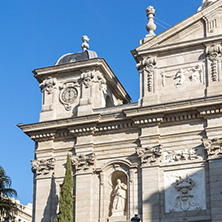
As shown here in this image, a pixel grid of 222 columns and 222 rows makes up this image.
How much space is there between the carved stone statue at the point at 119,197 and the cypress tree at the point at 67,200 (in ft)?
8.26

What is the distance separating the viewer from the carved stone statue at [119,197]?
1282 inches

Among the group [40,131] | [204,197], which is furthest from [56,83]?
[204,197]

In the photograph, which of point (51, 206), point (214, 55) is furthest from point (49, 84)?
point (214, 55)

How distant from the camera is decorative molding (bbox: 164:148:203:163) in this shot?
31.7 metres

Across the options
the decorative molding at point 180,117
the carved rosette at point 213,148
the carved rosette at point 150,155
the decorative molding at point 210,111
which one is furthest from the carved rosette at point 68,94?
the carved rosette at point 213,148

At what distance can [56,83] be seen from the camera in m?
36.2

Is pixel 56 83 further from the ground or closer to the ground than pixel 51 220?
further from the ground

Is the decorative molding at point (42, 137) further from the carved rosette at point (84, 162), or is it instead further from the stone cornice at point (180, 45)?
the stone cornice at point (180, 45)

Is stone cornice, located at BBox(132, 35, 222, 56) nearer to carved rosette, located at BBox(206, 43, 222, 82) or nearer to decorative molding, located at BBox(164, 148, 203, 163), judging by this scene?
carved rosette, located at BBox(206, 43, 222, 82)

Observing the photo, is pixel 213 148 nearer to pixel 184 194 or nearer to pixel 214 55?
pixel 184 194

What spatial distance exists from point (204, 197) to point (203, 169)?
4.72 feet

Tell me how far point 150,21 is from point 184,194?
35.2ft

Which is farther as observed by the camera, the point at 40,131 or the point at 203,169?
the point at 40,131

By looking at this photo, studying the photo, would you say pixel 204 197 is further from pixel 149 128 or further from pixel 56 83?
pixel 56 83
